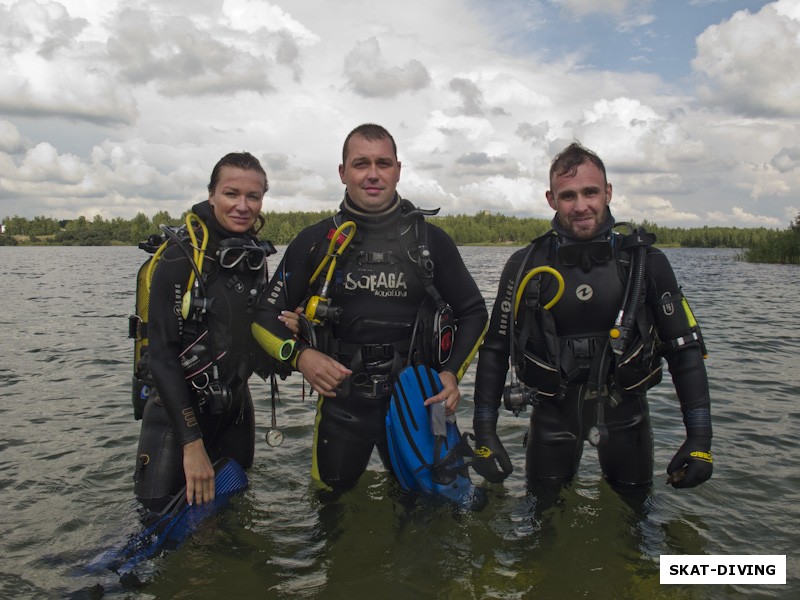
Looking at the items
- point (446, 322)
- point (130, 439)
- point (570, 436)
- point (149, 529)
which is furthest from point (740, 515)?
point (130, 439)

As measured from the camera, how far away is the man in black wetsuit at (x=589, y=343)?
12.7 ft

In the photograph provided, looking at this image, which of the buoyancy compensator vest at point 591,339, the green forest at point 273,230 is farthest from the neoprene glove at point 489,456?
the green forest at point 273,230

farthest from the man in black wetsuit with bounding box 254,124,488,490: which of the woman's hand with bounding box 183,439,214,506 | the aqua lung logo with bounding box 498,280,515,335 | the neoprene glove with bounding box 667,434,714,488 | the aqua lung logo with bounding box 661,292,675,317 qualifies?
the neoprene glove with bounding box 667,434,714,488

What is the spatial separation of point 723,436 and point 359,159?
5.96 meters

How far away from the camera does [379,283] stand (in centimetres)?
414

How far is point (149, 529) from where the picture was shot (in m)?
3.98

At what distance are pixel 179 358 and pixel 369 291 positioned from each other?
1372 millimetres

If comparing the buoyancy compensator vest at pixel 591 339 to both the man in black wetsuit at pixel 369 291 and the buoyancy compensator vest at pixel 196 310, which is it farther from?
the buoyancy compensator vest at pixel 196 310

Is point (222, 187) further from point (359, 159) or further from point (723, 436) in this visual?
point (723, 436)

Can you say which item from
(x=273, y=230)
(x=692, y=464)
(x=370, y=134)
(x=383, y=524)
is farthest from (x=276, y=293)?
(x=273, y=230)

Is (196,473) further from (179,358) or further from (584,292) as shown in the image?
(584,292)

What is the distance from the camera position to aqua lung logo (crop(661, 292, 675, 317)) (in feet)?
12.7

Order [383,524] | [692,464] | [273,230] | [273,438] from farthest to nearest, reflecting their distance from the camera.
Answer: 1. [273,230]
2. [383,524]
3. [273,438]
4. [692,464]

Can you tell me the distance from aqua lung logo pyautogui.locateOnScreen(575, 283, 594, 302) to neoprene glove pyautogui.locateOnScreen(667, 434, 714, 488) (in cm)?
112
